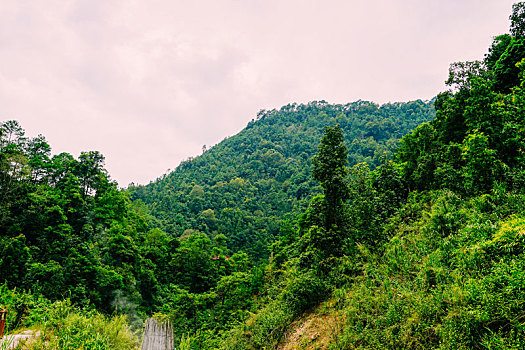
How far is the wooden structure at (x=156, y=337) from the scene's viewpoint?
6.85 feet

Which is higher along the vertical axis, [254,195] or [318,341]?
[254,195]

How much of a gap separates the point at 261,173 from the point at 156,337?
60.2 meters

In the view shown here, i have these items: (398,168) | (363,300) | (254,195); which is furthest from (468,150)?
(254,195)

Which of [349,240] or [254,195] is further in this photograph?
[254,195]

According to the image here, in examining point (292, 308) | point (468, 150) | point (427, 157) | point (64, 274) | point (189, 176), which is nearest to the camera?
point (468, 150)

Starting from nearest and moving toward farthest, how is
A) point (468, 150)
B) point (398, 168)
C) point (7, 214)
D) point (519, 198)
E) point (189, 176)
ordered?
point (519, 198) → point (468, 150) → point (398, 168) → point (7, 214) → point (189, 176)

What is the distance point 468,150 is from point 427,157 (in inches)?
118

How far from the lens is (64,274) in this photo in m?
15.7

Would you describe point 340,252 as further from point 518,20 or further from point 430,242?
point 518,20

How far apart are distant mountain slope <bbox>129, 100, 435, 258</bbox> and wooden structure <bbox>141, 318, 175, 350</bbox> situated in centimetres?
2757

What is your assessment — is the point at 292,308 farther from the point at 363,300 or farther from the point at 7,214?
the point at 7,214

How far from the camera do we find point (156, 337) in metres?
2.12

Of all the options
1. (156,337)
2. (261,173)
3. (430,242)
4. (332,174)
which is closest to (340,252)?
(332,174)

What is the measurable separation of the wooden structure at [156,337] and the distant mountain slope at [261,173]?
27.6 m
